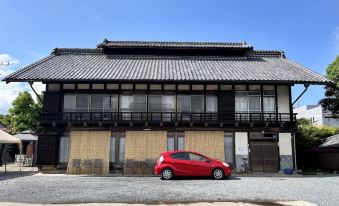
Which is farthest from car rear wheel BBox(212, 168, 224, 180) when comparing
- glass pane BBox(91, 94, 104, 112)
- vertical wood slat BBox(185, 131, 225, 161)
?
glass pane BBox(91, 94, 104, 112)

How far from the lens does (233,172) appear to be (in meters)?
20.5

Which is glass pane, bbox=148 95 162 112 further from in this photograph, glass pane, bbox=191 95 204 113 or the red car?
the red car

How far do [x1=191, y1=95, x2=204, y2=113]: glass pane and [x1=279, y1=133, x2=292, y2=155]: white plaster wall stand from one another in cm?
559

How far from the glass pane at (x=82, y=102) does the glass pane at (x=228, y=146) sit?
31.6 ft

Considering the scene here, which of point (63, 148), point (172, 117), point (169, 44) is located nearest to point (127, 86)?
point (172, 117)

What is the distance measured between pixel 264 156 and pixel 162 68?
9.43 meters

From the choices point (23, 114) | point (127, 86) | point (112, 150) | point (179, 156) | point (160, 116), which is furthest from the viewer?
point (23, 114)

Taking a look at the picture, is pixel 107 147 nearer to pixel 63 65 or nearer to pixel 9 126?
pixel 63 65

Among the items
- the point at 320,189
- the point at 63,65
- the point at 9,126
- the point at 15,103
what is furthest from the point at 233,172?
the point at 9,126

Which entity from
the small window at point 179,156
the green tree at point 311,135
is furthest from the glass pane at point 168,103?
the green tree at point 311,135

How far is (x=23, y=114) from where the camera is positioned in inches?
1526

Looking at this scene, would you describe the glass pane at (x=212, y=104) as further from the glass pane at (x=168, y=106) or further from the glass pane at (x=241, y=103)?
the glass pane at (x=168, y=106)

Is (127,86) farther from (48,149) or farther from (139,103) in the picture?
(48,149)

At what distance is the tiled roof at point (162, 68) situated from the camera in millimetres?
20906
